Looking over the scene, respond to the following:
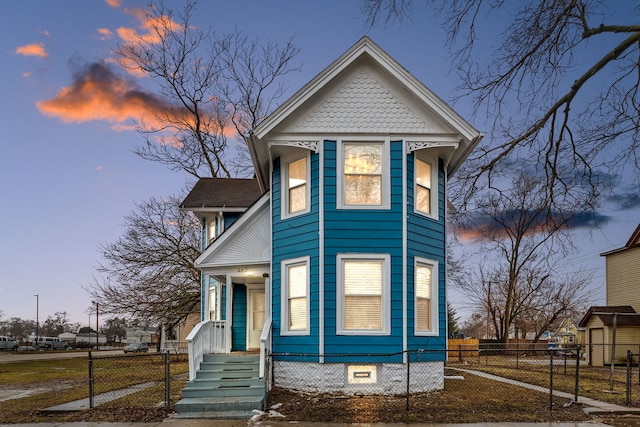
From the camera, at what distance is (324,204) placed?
12.8 meters

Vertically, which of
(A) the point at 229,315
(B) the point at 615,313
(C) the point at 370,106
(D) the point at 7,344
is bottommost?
(D) the point at 7,344

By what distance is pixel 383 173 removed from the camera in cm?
1297

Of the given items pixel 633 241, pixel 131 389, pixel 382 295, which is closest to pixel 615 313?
pixel 633 241

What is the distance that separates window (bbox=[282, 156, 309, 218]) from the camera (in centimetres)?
1338

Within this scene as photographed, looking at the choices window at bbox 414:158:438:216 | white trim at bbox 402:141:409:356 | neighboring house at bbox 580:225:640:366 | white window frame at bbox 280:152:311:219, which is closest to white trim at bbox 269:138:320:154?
white window frame at bbox 280:152:311:219

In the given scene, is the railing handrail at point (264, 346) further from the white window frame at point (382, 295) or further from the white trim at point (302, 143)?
the white trim at point (302, 143)

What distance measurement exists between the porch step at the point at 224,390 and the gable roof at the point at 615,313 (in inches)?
773

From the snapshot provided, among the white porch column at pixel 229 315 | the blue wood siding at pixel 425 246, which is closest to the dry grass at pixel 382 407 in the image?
the blue wood siding at pixel 425 246

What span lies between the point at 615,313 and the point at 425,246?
16.7 meters

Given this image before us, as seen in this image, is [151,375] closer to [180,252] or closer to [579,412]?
[180,252]

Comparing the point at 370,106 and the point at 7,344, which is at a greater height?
the point at 370,106

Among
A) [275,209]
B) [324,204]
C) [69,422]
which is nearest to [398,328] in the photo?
[324,204]

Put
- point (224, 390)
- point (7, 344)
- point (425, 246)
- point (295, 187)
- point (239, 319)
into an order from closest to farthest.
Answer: point (224, 390)
point (425, 246)
point (295, 187)
point (239, 319)
point (7, 344)

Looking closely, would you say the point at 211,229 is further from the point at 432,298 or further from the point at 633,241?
the point at 633,241
